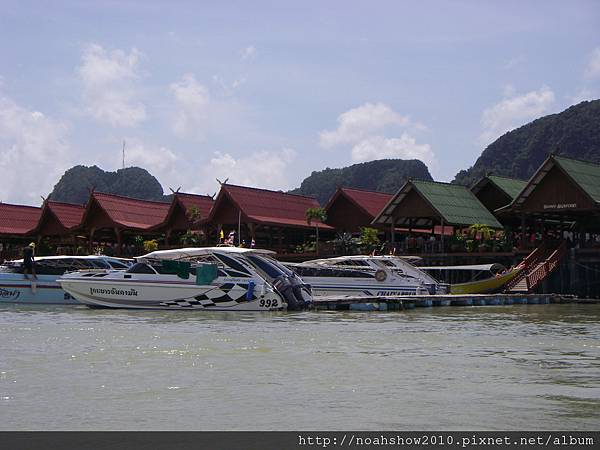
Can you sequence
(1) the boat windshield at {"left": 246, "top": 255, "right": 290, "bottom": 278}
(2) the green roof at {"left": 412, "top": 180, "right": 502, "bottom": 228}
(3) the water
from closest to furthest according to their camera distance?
1. (3) the water
2. (1) the boat windshield at {"left": 246, "top": 255, "right": 290, "bottom": 278}
3. (2) the green roof at {"left": 412, "top": 180, "right": 502, "bottom": 228}

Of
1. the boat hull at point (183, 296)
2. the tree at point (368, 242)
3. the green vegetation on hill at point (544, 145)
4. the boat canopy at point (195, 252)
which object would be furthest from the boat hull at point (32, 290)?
the green vegetation on hill at point (544, 145)

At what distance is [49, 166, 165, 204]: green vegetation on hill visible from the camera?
140 m

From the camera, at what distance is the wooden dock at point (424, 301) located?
2586cm

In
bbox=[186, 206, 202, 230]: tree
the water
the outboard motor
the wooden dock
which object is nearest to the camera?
the water

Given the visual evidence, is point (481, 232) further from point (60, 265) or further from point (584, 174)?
point (60, 265)

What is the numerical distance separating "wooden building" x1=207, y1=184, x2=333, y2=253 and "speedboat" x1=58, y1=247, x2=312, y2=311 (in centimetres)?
1884

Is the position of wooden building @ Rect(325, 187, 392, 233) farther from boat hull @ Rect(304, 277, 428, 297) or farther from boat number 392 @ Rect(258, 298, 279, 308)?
boat number 392 @ Rect(258, 298, 279, 308)

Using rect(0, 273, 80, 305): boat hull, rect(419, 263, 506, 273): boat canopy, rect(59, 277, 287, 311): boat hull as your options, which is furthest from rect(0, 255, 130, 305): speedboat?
rect(419, 263, 506, 273): boat canopy

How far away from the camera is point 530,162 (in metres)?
106

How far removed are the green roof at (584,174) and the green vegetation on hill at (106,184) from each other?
104957mm

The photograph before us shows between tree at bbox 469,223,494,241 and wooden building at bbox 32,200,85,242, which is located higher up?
wooden building at bbox 32,200,85,242

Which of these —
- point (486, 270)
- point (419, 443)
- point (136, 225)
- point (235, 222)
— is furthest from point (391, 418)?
point (136, 225)

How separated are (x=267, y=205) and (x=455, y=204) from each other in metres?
10.5

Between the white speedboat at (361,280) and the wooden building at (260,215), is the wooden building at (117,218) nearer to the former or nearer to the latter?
the wooden building at (260,215)
